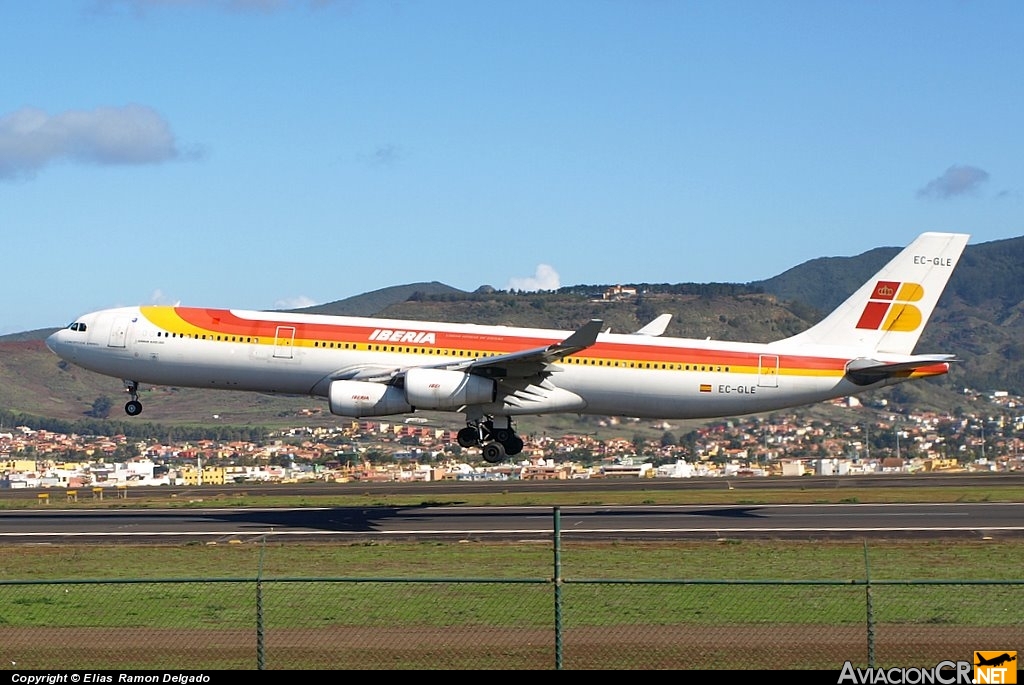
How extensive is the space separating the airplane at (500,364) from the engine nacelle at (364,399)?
17 cm

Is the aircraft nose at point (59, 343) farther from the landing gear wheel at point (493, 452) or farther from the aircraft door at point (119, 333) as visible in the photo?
the landing gear wheel at point (493, 452)

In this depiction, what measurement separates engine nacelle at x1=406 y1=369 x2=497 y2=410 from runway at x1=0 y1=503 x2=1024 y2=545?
3726mm

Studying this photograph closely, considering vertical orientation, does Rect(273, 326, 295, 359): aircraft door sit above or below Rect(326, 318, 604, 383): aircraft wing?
above

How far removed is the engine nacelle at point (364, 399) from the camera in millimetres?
45406

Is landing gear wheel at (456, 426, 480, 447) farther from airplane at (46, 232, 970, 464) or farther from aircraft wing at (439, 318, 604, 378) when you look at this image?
aircraft wing at (439, 318, 604, 378)

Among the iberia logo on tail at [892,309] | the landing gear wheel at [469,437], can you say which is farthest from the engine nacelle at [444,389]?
the iberia logo on tail at [892,309]

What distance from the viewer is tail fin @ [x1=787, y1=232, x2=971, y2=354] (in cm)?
5044

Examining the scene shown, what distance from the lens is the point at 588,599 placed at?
26625mm

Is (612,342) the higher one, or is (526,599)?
(612,342)

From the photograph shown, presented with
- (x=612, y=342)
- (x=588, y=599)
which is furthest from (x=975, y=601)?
(x=612, y=342)

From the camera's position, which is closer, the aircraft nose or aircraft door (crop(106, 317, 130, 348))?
aircraft door (crop(106, 317, 130, 348))

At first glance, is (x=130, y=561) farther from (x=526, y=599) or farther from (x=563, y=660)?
(x=563, y=660)

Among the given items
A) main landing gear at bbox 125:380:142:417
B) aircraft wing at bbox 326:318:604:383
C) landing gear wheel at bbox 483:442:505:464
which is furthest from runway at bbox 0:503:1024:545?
aircraft wing at bbox 326:318:604:383

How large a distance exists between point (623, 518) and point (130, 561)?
16.5 metres
